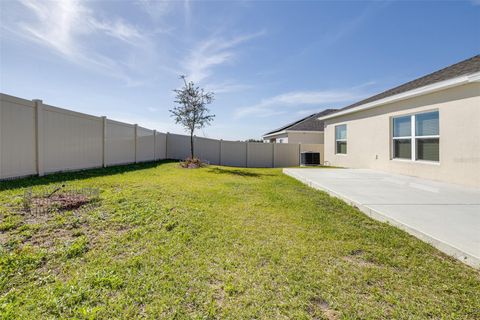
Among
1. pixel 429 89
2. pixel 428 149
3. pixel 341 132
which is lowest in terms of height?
pixel 428 149

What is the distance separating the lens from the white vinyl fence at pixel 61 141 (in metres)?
5.19

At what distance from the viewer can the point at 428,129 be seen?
675 centimetres

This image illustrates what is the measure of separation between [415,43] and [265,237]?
11305mm

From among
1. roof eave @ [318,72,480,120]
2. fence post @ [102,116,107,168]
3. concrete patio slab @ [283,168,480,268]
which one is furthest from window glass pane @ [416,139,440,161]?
fence post @ [102,116,107,168]

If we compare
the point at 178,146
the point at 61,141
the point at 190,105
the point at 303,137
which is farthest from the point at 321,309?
the point at 303,137

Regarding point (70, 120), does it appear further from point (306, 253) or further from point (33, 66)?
point (306, 253)

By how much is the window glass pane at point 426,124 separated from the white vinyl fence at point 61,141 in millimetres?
11715

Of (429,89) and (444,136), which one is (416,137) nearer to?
(444,136)

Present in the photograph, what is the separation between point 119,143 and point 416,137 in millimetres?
12043

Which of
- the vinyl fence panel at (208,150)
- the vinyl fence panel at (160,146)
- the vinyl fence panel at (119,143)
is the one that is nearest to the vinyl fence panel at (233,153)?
the vinyl fence panel at (208,150)

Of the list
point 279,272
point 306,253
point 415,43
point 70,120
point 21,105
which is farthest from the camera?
point 415,43

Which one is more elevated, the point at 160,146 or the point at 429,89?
the point at 429,89

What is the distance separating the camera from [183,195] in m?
4.93

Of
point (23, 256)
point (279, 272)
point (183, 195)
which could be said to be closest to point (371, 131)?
point (183, 195)
